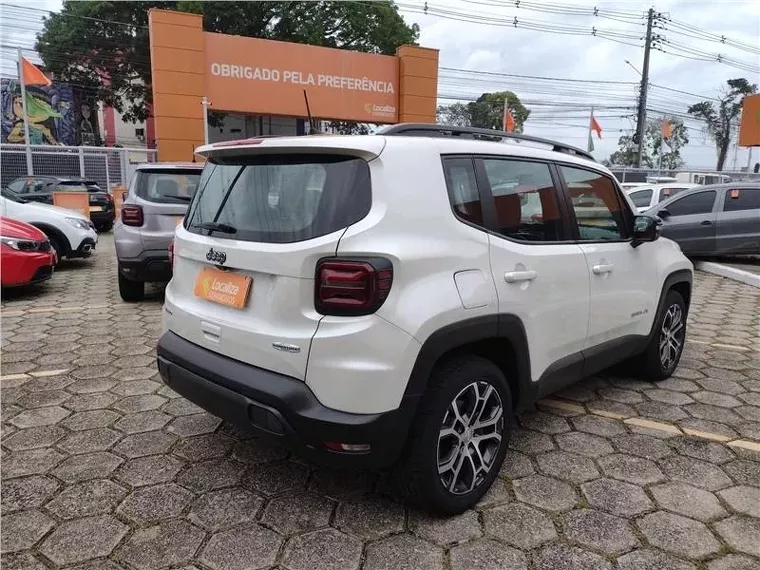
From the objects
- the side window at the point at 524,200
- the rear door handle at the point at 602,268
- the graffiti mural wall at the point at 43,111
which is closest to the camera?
the side window at the point at 524,200

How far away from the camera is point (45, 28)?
106ft

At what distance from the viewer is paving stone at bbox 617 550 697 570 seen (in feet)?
7.51

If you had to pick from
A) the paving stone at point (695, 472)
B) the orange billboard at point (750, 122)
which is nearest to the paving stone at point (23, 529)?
the paving stone at point (695, 472)

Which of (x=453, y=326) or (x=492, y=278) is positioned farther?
(x=492, y=278)

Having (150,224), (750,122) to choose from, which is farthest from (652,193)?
(750,122)

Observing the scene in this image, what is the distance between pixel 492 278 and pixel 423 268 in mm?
442

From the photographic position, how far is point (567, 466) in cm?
308

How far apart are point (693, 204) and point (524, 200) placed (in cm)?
922

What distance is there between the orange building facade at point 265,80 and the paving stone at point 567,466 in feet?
41.8

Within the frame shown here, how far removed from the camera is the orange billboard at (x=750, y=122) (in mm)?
21034

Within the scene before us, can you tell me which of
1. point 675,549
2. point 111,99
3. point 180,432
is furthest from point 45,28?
point 675,549

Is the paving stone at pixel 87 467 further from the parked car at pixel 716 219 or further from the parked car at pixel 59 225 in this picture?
the parked car at pixel 716 219

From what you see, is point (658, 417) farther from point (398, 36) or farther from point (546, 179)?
point (398, 36)

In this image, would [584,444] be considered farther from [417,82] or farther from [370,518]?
[417,82]
